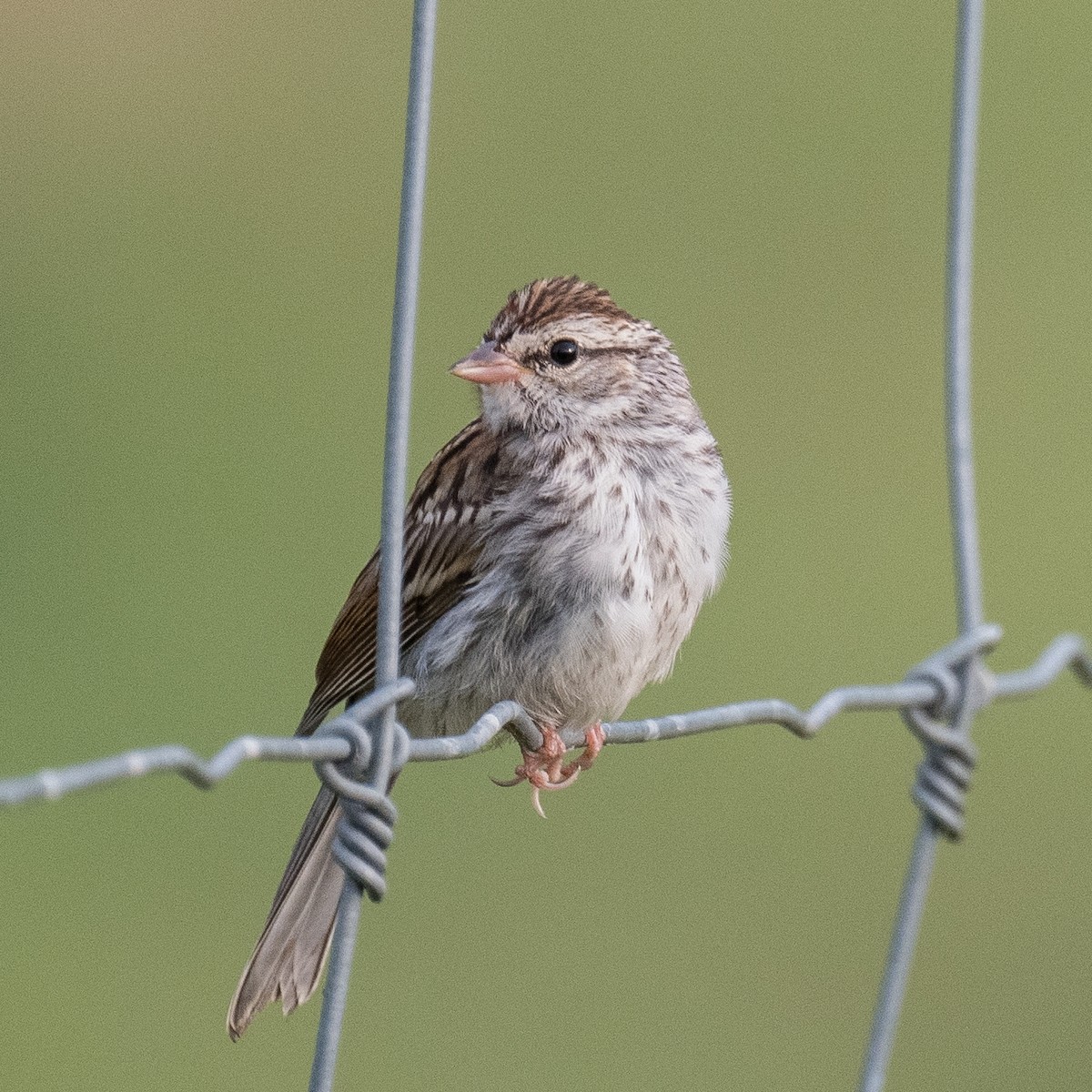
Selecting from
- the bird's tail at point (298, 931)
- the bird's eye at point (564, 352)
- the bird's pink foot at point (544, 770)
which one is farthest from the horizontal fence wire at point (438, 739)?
the bird's eye at point (564, 352)

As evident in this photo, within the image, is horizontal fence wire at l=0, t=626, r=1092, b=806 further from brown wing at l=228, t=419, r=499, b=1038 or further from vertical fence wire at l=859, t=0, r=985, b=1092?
brown wing at l=228, t=419, r=499, b=1038

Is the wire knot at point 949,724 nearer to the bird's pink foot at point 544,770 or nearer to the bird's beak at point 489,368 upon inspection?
the bird's pink foot at point 544,770

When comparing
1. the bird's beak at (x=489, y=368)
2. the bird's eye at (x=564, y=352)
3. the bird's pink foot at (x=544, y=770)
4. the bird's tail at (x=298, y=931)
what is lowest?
the bird's tail at (x=298, y=931)

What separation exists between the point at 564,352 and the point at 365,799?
1575 millimetres

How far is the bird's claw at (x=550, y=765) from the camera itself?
3.08m

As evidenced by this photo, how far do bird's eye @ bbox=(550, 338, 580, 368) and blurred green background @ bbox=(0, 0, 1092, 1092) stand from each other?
205 cm

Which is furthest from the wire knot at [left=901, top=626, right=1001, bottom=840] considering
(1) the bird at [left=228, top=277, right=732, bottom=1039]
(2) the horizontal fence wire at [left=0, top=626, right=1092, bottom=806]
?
(1) the bird at [left=228, top=277, right=732, bottom=1039]

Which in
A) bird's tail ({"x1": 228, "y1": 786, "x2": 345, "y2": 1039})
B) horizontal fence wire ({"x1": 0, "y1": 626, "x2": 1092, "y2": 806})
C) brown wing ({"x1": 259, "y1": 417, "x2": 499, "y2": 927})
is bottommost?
bird's tail ({"x1": 228, "y1": 786, "x2": 345, "y2": 1039})

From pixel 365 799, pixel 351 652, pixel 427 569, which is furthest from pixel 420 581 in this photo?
pixel 365 799

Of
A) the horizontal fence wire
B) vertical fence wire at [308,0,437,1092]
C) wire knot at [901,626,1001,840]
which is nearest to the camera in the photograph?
the horizontal fence wire

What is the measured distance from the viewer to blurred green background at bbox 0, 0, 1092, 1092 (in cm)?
521

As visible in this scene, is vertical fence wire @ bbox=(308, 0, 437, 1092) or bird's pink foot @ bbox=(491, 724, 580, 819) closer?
vertical fence wire @ bbox=(308, 0, 437, 1092)

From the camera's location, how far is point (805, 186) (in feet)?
25.0

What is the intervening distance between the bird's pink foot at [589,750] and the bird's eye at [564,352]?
61cm
